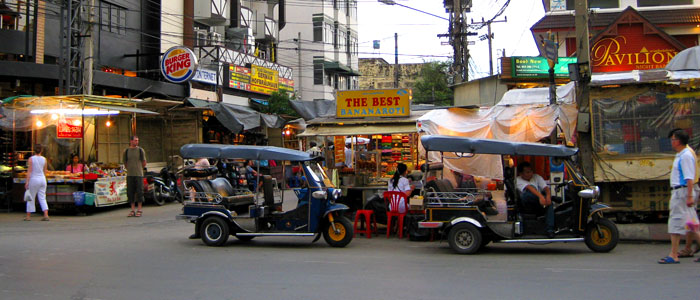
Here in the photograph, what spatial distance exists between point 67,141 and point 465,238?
12088mm

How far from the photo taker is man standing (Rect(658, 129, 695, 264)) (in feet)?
25.6

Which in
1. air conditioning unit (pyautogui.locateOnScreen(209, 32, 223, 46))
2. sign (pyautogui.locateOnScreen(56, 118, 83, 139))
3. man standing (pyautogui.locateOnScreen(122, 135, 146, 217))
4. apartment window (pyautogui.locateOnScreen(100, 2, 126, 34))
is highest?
air conditioning unit (pyautogui.locateOnScreen(209, 32, 223, 46))

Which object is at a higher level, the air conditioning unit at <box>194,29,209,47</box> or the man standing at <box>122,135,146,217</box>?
the air conditioning unit at <box>194,29,209,47</box>

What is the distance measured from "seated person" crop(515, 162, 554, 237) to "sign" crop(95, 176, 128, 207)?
1124 centimetres

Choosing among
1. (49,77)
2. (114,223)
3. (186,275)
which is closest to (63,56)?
(49,77)

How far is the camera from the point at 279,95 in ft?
102

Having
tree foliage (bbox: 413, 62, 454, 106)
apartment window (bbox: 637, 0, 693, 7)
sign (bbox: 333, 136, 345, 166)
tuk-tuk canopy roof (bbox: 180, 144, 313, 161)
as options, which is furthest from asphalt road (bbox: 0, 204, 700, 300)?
tree foliage (bbox: 413, 62, 454, 106)

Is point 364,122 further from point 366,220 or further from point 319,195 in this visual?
point 319,195

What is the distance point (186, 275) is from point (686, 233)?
687 cm

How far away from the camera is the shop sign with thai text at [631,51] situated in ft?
62.8

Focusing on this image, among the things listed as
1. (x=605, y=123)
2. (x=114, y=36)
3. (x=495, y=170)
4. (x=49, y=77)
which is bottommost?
(x=495, y=170)

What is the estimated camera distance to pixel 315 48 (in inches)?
1727

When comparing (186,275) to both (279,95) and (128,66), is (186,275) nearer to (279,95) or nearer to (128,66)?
(128,66)

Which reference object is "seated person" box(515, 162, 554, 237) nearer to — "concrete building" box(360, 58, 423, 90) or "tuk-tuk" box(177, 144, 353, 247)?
"tuk-tuk" box(177, 144, 353, 247)
